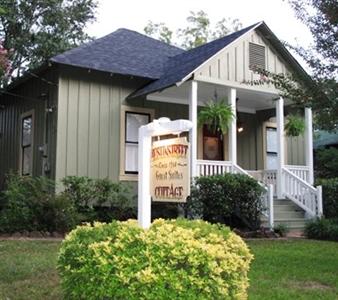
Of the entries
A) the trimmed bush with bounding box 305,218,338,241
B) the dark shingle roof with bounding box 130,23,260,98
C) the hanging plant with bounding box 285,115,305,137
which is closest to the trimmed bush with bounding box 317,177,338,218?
the trimmed bush with bounding box 305,218,338,241

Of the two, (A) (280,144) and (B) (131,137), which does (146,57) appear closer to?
(B) (131,137)

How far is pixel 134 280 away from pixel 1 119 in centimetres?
1466

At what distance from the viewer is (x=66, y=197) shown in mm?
11625

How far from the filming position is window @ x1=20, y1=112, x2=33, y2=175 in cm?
1516

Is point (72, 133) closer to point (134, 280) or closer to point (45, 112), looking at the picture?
point (45, 112)

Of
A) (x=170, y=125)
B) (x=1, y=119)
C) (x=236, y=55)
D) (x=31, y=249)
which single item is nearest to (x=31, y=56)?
(x=1, y=119)

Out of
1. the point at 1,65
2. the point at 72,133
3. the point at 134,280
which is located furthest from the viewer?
the point at 72,133

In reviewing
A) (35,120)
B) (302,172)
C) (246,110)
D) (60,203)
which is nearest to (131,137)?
(35,120)

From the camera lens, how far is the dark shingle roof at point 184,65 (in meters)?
13.3

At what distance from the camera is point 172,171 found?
465 centimetres

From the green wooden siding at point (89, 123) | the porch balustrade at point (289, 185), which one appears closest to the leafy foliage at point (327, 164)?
the porch balustrade at point (289, 185)

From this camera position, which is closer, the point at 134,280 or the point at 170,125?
the point at 134,280

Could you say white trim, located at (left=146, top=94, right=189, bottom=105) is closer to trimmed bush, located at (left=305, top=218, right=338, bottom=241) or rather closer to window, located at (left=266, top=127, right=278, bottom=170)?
window, located at (left=266, top=127, right=278, bottom=170)

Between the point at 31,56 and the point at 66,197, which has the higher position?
the point at 31,56
